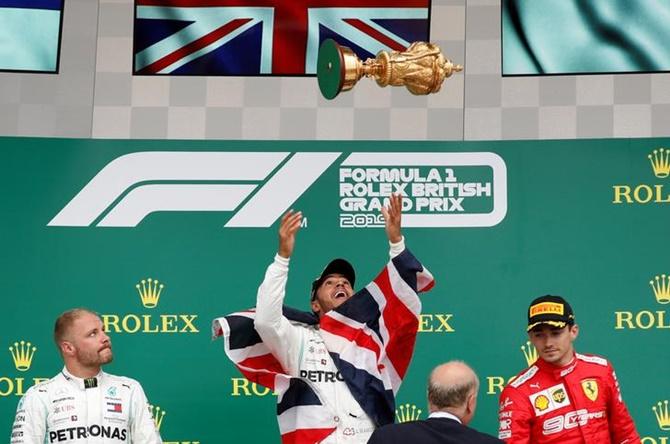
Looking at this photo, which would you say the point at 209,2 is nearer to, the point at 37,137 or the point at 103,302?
the point at 37,137

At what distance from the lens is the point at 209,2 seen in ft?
20.8

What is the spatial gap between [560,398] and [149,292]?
201 cm

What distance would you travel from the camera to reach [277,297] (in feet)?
16.1

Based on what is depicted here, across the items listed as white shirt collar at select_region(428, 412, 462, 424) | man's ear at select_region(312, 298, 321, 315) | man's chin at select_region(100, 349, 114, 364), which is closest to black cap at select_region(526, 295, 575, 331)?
man's ear at select_region(312, 298, 321, 315)

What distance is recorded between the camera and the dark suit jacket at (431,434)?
12.5 feet

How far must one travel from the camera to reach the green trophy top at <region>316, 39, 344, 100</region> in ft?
16.3

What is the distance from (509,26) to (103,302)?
226cm

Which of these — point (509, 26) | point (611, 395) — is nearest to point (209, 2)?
point (509, 26)

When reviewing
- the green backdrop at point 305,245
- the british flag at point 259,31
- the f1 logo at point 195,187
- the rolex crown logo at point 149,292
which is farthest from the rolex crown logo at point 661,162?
the rolex crown logo at point 149,292

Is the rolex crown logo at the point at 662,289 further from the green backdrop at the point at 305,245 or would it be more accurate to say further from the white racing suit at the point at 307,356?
the white racing suit at the point at 307,356

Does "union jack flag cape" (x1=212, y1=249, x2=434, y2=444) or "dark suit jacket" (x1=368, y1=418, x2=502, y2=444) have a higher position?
"union jack flag cape" (x1=212, y1=249, x2=434, y2=444)

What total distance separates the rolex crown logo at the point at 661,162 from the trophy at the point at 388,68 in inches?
54.1

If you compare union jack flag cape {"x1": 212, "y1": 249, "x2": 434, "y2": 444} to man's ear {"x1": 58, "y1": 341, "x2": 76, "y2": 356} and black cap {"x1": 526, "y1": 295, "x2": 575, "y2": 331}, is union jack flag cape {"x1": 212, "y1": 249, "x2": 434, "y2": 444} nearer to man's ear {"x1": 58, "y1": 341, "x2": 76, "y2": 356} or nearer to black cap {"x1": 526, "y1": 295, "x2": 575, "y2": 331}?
black cap {"x1": 526, "y1": 295, "x2": 575, "y2": 331}

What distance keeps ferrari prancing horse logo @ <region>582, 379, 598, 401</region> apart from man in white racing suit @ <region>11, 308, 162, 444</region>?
5.30ft
